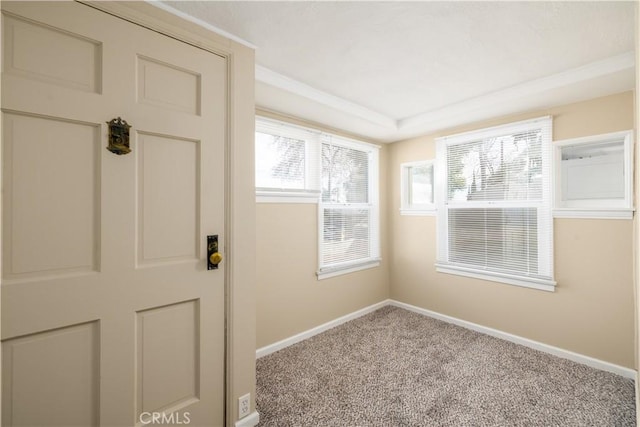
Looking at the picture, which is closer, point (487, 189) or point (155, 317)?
point (155, 317)

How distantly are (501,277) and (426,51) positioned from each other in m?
2.39

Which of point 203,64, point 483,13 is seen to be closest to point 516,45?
point 483,13

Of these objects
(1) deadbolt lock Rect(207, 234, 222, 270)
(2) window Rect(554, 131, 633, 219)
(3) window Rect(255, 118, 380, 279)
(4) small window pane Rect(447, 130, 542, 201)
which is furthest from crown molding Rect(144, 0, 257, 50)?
(2) window Rect(554, 131, 633, 219)

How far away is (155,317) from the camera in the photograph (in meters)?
1.43

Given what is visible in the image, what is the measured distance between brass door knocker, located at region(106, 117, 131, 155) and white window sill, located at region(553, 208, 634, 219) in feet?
11.1

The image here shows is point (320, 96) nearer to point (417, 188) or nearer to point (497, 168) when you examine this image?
point (417, 188)

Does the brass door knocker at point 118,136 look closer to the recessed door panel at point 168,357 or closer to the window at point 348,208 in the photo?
the recessed door panel at point 168,357

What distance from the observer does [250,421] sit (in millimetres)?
1733

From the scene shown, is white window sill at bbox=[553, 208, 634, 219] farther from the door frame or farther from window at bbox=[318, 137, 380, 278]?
the door frame

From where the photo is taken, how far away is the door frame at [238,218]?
167cm

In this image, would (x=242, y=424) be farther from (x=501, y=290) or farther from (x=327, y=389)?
(x=501, y=290)

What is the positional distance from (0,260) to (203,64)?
50.6 inches

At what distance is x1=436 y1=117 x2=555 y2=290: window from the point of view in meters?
2.71

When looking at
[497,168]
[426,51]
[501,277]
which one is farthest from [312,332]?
[426,51]
